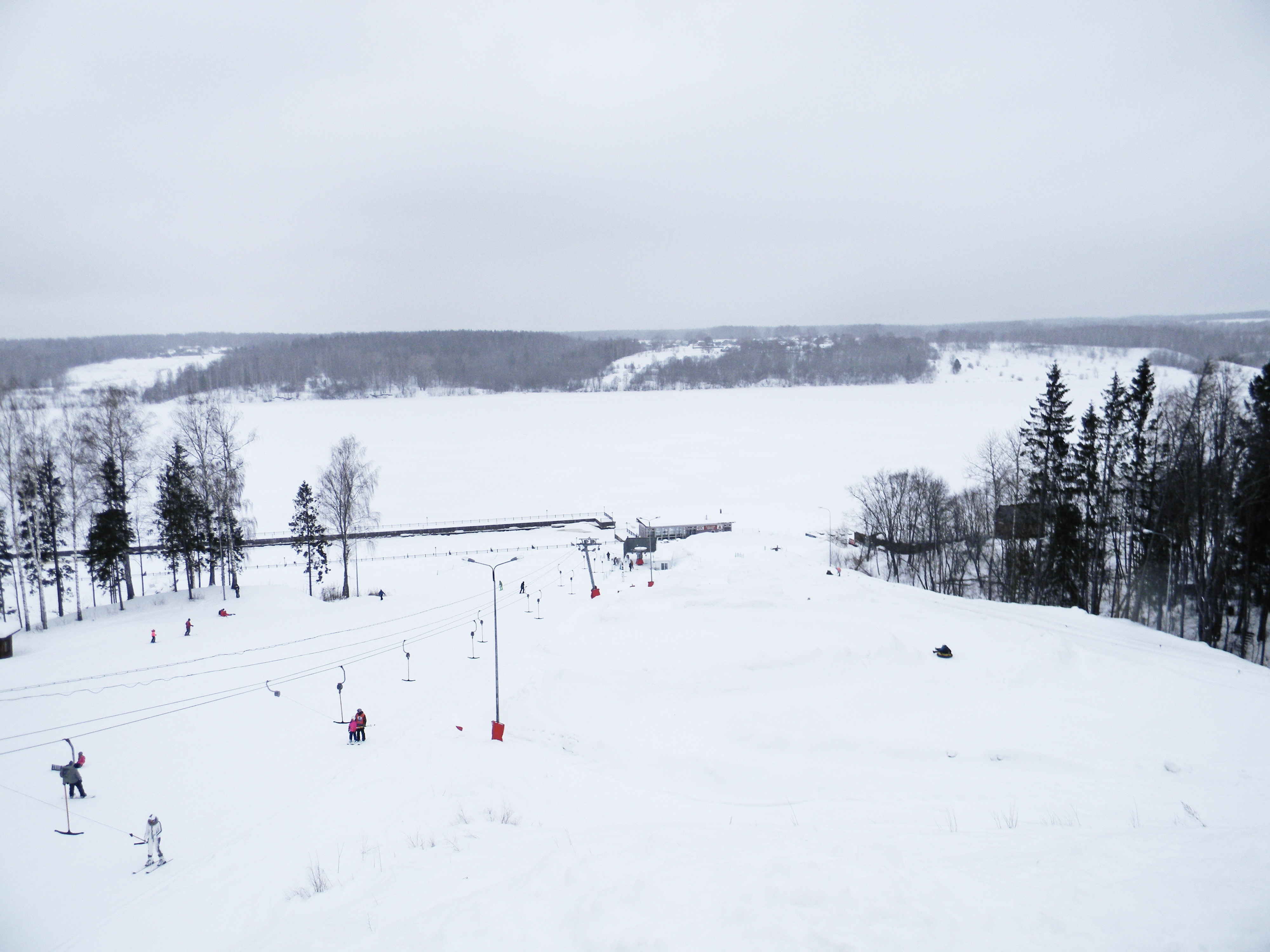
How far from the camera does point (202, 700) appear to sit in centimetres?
1814

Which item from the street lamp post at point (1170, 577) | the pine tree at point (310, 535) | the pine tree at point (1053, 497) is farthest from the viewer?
the pine tree at point (310, 535)

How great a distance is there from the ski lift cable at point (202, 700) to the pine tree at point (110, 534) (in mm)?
13263

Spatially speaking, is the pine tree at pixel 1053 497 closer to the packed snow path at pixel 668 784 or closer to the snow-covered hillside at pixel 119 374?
the packed snow path at pixel 668 784

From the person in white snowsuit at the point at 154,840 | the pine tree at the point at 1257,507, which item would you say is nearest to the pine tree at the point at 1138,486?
the pine tree at the point at 1257,507

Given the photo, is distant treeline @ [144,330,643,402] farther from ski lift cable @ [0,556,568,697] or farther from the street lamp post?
the street lamp post

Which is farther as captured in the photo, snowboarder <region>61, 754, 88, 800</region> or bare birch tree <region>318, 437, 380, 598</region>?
bare birch tree <region>318, 437, 380, 598</region>

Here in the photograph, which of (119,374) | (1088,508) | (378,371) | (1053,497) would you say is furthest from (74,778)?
(378,371)

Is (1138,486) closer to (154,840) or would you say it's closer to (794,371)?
(154,840)

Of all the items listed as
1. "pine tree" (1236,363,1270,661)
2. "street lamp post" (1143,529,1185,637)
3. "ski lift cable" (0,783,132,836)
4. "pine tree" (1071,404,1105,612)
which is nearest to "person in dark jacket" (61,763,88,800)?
"ski lift cable" (0,783,132,836)

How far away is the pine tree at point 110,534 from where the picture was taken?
92.9ft

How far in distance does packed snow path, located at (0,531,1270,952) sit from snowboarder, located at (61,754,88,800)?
0.37 m

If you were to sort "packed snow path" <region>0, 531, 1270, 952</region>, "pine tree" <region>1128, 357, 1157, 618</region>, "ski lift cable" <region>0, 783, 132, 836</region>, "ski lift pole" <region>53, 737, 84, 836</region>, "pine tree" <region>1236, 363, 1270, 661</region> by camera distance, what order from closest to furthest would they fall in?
"packed snow path" <region>0, 531, 1270, 952</region>, "ski lift pole" <region>53, 737, 84, 836</region>, "ski lift cable" <region>0, 783, 132, 836</region>, "pine tree" <region>1236, 363, 1270, 661</region>, "pine tree" <region>1128, 357, 1157, 618</region>

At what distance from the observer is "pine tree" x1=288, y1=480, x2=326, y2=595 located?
33.8 meters

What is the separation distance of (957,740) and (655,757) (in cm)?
686
